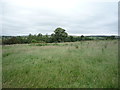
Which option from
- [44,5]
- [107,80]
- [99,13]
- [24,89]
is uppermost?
[44,5]

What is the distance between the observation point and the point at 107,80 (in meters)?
1.81

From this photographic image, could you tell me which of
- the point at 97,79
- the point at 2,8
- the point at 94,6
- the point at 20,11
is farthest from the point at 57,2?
the point at 97,79

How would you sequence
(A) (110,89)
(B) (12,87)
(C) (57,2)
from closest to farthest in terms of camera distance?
(A) (110,89) → (B) (12,87) → (C) (57,2)

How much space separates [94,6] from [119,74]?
2.07 m

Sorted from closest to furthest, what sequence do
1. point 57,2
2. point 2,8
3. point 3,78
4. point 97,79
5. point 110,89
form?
point 110,89 < point 97,79 < point 3,78 < point 2,8 < point 57,2

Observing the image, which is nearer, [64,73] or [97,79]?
[97,79]

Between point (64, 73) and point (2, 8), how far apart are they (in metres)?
2.61

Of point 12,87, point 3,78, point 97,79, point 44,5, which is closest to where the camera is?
point 12,87

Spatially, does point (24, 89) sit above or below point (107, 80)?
below

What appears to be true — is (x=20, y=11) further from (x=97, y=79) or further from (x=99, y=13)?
(x=97, y=79)

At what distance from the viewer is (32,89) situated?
1683mm

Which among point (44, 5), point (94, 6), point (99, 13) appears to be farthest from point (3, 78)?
point (99, 13)

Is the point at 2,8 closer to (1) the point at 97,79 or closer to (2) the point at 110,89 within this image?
(1) the point at 97,79

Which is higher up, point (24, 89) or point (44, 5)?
point (44, 5)
